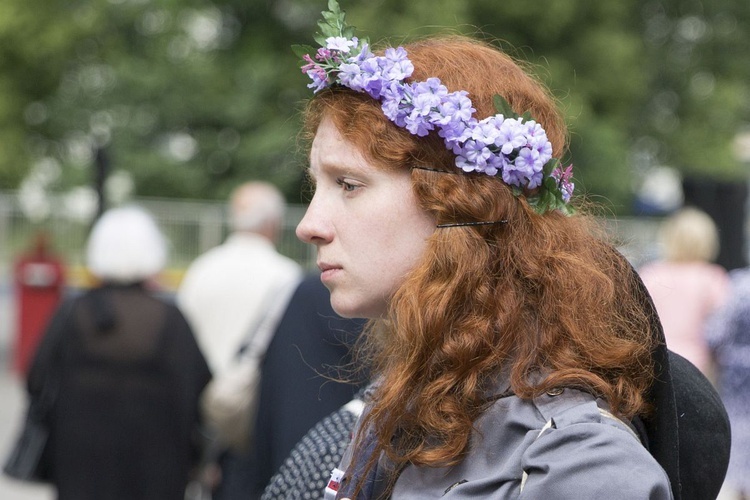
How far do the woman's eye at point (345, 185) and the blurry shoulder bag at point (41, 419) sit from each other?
3569 mm

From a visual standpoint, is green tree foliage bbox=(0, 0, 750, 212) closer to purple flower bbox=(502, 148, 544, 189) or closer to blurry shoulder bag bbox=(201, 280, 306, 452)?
blurry shoulder bag bbox=(201, 280, 306, 452)

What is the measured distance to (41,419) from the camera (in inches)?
196

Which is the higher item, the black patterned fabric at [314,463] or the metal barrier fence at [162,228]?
the black patterned fabric at [314,463]

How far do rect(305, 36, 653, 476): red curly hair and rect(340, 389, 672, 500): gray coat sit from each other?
0.02 meters

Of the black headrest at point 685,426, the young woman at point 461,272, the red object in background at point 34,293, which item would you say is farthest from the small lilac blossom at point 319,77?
the red object in background at point 34,293

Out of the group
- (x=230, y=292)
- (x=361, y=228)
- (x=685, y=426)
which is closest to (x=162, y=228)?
(x=230, y=292)

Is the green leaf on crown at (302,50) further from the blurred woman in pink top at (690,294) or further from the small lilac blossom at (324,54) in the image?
the blurred woman in pink top at (690,294)

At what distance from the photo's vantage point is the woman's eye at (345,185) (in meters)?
1.71

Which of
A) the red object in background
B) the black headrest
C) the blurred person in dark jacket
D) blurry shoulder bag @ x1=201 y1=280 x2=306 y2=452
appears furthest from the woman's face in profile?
the red object in background

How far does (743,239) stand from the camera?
996 cm

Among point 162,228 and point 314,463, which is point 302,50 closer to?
point 314,463

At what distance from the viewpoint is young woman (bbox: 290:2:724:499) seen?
1.56m

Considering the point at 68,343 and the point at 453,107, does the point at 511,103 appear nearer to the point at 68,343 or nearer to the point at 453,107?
→ the point at 453,107

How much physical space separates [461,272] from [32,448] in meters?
3.79
